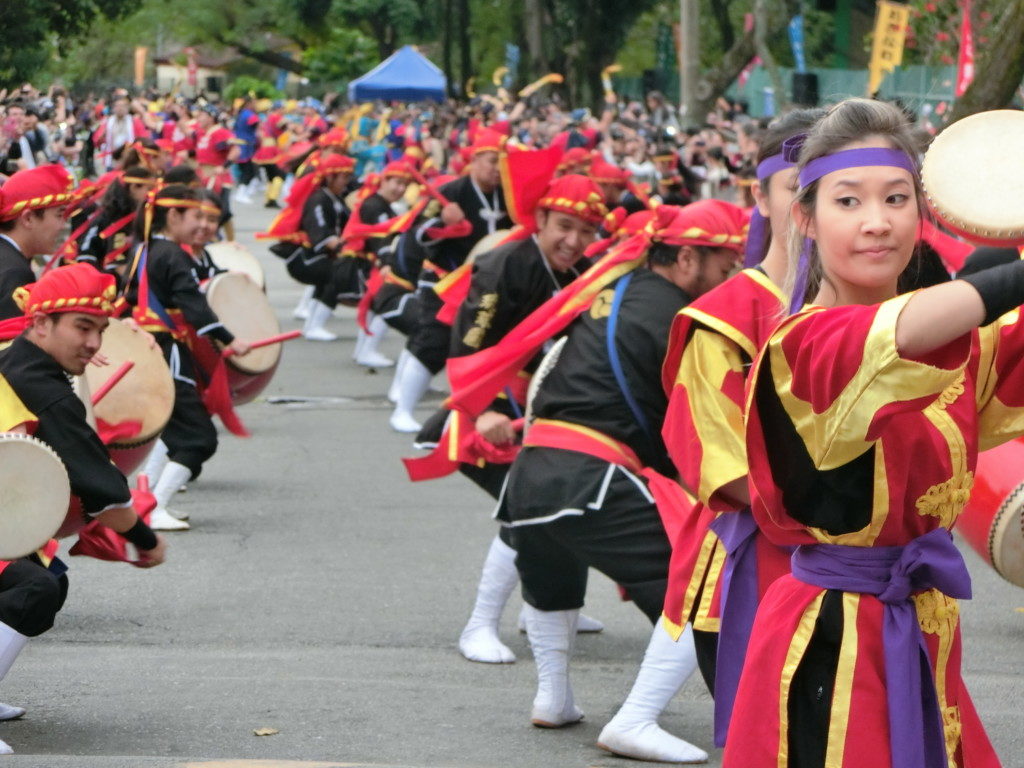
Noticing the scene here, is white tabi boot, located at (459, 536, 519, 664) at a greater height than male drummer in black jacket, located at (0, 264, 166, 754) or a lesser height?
lesser

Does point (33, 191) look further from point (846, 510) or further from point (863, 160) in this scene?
point (846, 510)

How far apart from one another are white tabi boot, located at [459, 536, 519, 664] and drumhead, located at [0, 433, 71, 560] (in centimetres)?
191

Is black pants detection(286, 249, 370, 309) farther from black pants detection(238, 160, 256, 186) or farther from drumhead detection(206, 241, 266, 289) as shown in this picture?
black pants detection(238, 160, 256, 186)

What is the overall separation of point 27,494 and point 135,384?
238 cm

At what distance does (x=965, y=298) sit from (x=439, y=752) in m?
3.23

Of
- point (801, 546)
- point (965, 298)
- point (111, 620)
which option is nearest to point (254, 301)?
point (111, 620)

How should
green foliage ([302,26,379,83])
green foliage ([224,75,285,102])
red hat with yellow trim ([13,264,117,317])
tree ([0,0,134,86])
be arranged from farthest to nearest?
green foliage ([302,26,379,83])
green foliage ([224,75,285,102])
tree ([0,0,134,86])
red hat with yellow trim ([13,264,117,317])

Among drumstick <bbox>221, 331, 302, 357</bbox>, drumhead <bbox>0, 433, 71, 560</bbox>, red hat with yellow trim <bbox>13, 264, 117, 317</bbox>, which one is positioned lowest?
drumstick <bbox>221, 331, 302, 357</bbox>

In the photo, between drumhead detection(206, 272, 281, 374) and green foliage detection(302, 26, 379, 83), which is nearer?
drumhead detection(206, 272, 281, 374)

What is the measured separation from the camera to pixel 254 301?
9.92 meters

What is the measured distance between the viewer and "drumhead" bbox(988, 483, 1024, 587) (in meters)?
5.66

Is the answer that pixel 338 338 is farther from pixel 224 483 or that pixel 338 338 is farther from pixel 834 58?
pixel 834 58

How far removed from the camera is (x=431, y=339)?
11.9m

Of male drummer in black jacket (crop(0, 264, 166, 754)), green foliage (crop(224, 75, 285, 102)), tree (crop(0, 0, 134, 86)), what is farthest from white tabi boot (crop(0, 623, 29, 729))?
green foliage (crop(224, 75, 285, 102))
